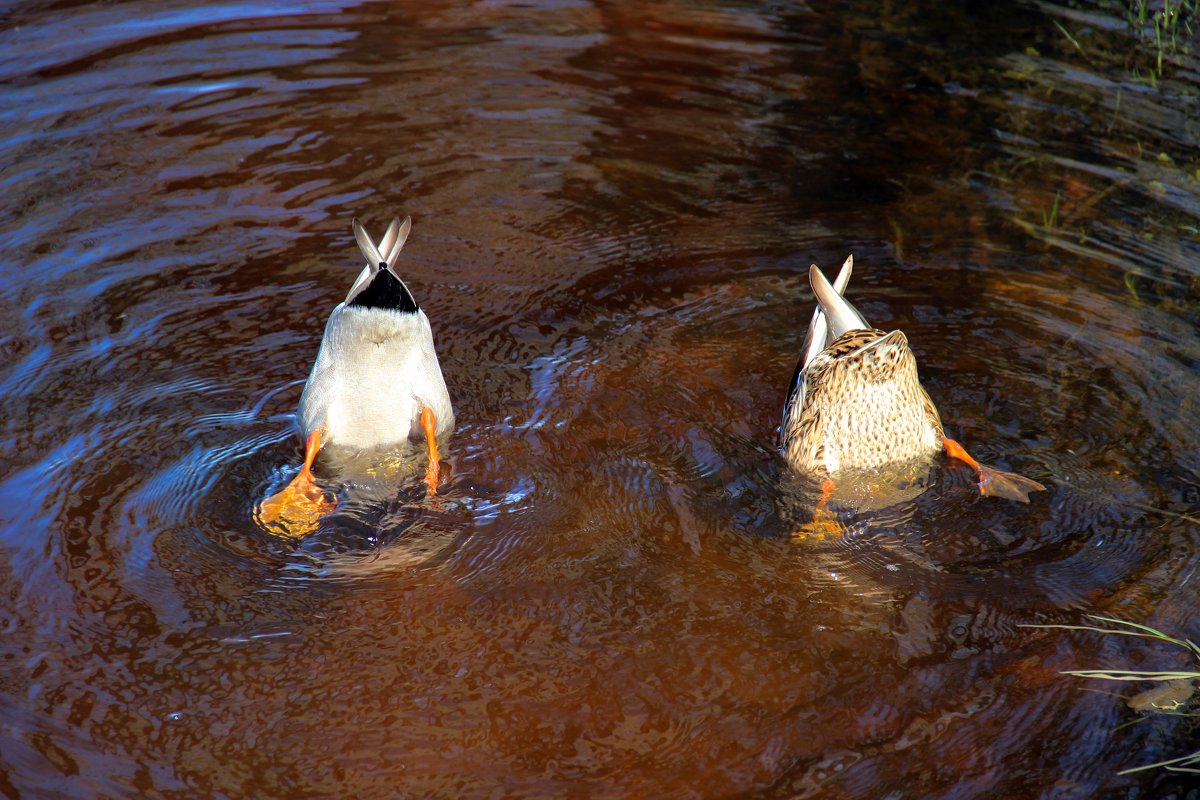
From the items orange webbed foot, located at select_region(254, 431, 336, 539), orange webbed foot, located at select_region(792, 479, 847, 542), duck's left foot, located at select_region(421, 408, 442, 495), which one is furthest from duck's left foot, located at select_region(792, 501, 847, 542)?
orange webbed foot, located at select_region(254, 431, 336, 539)

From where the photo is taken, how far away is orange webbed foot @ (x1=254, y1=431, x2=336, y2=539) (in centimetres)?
406

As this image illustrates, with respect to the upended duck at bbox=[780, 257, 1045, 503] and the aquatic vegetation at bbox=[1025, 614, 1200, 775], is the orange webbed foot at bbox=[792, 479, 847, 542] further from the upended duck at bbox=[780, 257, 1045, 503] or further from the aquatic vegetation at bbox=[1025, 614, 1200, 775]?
the aquatic vegetation at bbox=[1025, 614, 1200, 775]

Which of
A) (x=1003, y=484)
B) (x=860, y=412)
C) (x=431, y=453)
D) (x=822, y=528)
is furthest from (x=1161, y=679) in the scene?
(x=431, y=453)

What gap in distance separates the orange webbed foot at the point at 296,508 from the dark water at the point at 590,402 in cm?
6

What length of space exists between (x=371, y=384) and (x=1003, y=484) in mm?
2467

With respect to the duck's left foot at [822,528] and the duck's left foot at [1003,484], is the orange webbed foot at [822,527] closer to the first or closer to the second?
the duck's left foot at [822,528]

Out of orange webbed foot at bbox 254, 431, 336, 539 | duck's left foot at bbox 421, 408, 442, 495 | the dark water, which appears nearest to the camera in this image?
the dark water

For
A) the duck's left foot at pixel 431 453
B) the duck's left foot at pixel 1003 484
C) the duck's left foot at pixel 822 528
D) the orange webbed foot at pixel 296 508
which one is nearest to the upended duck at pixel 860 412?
the duck's left foot at pixel 1003 484

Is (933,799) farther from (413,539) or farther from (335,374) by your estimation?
(335,374)

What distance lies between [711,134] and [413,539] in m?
4.04

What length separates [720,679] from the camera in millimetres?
3510

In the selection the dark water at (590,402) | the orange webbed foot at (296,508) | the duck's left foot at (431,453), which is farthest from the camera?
the duck's left foot at (431,453)

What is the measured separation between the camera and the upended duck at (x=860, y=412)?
439 centimetres

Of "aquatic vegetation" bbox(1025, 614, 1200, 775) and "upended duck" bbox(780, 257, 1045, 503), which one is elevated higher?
"upended duck" bbox(780, 257, 1045, 503)
